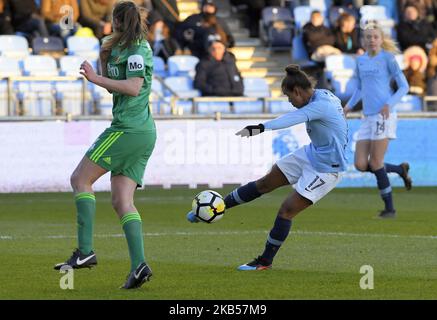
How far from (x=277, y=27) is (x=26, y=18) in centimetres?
565

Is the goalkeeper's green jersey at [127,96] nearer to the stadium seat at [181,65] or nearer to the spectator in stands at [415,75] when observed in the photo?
the stadium seat at [181,65]

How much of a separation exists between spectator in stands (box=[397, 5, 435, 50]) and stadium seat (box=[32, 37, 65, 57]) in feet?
25.5

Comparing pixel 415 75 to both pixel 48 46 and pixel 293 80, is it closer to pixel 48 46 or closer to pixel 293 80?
pixel 48 46

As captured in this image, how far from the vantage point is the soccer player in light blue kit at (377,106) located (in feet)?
54.4

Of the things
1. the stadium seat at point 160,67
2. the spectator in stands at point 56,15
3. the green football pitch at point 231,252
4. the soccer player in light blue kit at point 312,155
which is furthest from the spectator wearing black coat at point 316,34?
the soccer player in light blue kit at point 312,155

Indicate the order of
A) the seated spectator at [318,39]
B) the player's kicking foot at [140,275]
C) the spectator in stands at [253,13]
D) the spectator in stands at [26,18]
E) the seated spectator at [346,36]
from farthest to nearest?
the spectator in stands at [253,13], the seated spectator at [346,36], the seated spectator at [318,39], the spectator in stands at [26,18], the player's kicking foot at [140,275]

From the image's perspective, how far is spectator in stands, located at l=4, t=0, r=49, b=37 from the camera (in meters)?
25.0

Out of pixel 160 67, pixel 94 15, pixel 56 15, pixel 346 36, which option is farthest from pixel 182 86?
pixel 346 36

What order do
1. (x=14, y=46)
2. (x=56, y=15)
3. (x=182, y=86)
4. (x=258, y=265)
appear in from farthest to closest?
1. (x=56, y=15)
2. (x=182, y=86)
3. (x=14, y=46)
4. (x=258, y=265)

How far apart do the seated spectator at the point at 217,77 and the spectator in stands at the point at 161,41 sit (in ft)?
4.20

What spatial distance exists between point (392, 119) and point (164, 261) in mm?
5975

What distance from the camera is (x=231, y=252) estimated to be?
1240 centimetres

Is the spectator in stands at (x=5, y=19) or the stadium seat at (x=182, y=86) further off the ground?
the spectator in stands at (x=5, y=19)
